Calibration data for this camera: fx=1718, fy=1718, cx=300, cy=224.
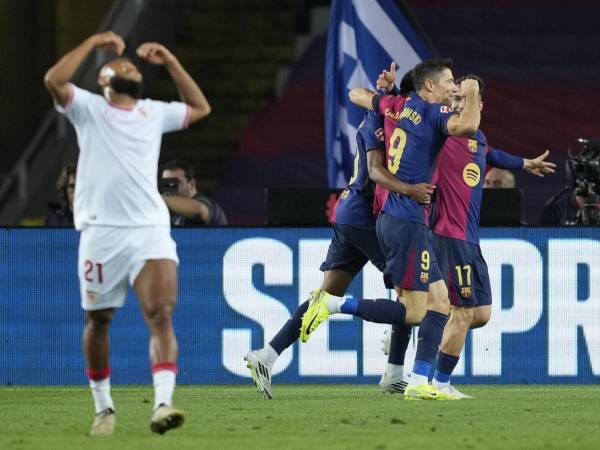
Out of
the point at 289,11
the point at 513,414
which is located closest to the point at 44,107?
the point at 289,11

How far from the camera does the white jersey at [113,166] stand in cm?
829

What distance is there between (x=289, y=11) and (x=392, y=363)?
10.6m

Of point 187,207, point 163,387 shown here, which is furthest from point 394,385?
point 163,387

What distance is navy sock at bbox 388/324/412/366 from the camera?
11453 millimetres

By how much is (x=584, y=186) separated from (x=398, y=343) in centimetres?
264

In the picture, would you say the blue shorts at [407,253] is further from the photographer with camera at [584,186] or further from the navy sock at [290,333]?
the photographer with camera at [584,186]

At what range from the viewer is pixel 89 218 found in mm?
8305

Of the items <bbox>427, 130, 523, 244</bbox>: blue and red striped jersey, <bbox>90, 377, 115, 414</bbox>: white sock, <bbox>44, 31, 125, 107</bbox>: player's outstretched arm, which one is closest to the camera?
<bbox>44, 31, 125, 107</bbox>: player's outstretched arm

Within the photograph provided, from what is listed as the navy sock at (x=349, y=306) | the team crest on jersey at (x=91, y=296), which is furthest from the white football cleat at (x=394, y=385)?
the team crest on jersey at (x=91, y=296)

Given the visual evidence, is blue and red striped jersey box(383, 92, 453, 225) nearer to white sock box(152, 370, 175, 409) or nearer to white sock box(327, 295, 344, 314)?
white sock box(327, 295, 344, 314)

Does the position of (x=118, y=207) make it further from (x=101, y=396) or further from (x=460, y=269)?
(x=460, y=269)

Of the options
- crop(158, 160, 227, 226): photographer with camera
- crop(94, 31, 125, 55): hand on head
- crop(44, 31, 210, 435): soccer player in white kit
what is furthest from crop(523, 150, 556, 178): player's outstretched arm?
crop(94, 31, 125, 55): hand on head

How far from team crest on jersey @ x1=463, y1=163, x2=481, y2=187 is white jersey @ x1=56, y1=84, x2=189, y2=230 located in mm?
3182

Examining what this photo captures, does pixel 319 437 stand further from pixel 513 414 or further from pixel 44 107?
pixel 44 107
